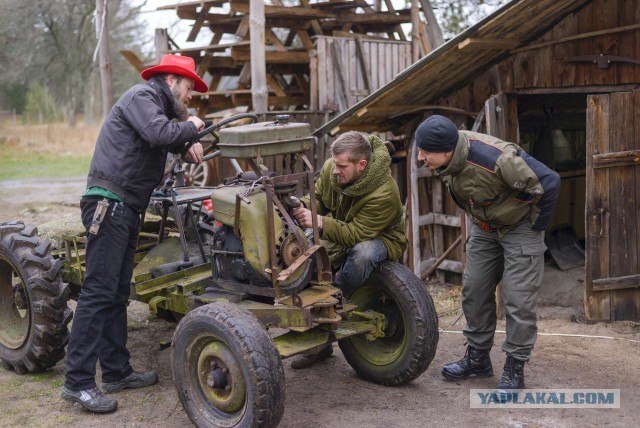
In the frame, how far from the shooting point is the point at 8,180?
19.9 metres

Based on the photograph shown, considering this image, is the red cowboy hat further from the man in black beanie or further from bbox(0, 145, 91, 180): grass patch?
bbox(0, 145, 91, 180): grass patch

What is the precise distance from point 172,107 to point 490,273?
2452mm

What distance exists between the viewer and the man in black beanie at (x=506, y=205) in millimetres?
4613

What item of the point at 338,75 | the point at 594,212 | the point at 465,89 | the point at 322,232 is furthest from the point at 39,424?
the point at 338,75

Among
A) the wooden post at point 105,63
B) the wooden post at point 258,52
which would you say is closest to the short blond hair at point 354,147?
the wooden post at point 258,52

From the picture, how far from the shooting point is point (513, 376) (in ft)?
16.2

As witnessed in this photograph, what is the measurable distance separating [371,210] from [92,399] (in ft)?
7.13

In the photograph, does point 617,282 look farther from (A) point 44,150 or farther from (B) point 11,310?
(A) point 44,150

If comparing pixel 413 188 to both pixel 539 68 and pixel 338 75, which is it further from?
pixel 338 75

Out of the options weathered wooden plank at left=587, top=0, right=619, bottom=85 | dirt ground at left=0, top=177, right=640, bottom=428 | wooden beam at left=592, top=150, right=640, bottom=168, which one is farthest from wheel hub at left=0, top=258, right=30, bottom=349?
weathered wooden plank at left=587, top=0, right=619, bottom=85

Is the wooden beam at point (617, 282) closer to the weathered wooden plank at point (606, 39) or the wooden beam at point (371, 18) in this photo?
the weathered wooden plank at point (606, 39)

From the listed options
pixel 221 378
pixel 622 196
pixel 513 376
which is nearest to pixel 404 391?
pixel 513 376

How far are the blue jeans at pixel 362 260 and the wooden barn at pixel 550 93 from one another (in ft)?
8.04

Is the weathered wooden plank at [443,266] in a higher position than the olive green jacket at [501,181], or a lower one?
lower
